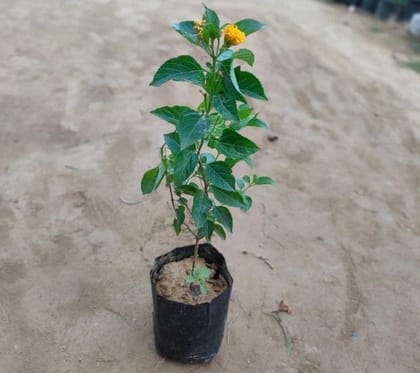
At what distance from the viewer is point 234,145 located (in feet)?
4.56

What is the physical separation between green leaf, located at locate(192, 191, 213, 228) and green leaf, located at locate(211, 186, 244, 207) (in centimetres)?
4

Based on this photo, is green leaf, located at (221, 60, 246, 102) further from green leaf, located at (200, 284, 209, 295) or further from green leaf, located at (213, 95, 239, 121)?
green leaf, located at (200, 284, 209, 295)

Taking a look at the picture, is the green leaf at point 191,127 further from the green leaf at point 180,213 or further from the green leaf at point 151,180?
the green leaf at point 180,213

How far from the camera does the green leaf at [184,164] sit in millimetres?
1400

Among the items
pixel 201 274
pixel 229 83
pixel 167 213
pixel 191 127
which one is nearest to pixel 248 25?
pixel 229 83

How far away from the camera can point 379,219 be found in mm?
2689

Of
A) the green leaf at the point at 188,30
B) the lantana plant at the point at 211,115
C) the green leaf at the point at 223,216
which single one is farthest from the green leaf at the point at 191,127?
the green leaf at the point at 223,216

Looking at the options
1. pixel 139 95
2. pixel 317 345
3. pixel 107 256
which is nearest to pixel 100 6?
pixel 139 95

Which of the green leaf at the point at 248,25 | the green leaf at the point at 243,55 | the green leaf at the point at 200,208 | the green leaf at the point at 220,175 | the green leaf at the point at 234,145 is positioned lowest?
the green leaf at the point at 200,208

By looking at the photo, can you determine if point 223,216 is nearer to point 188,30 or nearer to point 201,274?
point 201,274

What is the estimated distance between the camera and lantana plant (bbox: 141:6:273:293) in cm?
125

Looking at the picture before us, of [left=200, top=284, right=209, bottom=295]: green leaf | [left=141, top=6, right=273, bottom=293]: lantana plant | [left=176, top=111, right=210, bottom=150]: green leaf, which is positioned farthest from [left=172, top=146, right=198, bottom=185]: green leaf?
[left=200, top=284, right=209, bottom=295]: green leaf

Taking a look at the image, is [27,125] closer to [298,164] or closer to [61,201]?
[61,201]

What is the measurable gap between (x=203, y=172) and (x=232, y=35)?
1.50 ft
